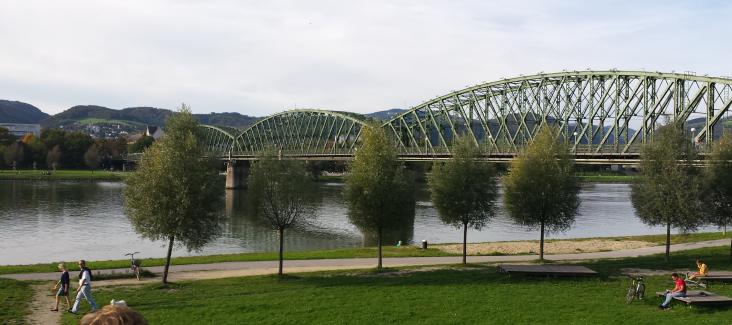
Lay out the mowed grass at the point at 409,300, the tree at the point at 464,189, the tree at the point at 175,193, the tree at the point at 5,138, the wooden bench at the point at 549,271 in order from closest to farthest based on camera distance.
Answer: the mowed grass at the point at 409,300, the wooden bench at the point at 549,271, the tree at the point at 175,193, the tree at the point at 464,189, the tree at the point at 5,138

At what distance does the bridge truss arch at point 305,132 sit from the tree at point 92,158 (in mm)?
41057

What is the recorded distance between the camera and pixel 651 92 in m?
73.2

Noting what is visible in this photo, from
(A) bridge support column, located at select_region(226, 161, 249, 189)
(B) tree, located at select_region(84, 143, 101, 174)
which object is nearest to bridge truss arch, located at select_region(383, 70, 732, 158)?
(A) bridge support column, located at select_region(226, 161, 249, 189)

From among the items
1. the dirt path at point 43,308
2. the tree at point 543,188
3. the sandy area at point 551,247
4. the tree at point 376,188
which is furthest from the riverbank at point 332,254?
the dirt path at point 43,308

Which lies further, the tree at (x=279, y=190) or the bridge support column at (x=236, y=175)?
the bridge support column at (x=236, y=175)

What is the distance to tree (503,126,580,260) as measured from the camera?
36.4 m

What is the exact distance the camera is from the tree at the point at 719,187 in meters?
33.5

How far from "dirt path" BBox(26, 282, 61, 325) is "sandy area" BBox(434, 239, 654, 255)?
2542 cm

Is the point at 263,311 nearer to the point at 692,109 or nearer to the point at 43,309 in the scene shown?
the point at 43,309

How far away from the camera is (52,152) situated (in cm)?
17450

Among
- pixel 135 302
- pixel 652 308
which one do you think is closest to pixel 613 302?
pixel 652 308

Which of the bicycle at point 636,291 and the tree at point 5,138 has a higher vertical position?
the tree at point 5,138

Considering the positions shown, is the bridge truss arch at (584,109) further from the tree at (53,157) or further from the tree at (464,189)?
the tree at (53,157)

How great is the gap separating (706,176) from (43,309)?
3360 cm
